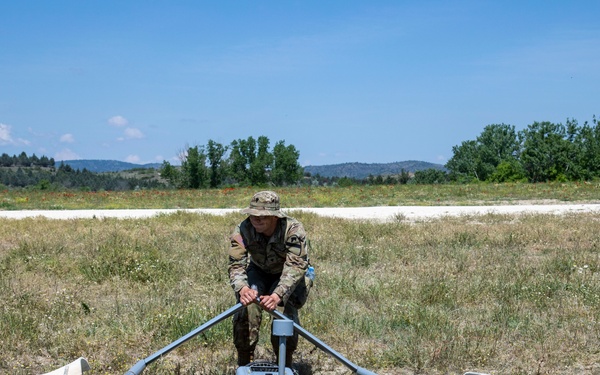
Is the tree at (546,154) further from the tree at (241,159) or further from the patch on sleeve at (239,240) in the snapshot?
the patch on sleeve at (239,240)

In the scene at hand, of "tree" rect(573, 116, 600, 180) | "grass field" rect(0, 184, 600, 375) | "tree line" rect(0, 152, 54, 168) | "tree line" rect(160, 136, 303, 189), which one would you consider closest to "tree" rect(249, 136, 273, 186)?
"tree line" rect(160, 136, 303, 189)

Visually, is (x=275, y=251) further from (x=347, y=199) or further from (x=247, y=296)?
(x=347, y=199)

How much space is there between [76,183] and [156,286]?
80170mm

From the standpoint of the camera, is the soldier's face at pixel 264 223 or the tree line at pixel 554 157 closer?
the soldier's face at pixel 264 223

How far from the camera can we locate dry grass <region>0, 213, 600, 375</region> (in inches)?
237

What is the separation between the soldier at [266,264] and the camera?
500cm

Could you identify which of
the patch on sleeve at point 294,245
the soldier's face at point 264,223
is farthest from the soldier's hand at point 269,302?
the soldier's face at point 264,223

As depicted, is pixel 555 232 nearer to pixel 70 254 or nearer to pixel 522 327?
pixel 522 327

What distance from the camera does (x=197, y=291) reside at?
8.57 meters

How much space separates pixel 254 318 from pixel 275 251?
0.59 metres

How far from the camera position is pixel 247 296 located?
4.77 m

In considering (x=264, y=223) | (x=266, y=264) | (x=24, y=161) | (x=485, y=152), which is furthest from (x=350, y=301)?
(x=24, y=161)

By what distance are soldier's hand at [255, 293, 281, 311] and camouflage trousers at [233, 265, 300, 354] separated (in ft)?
1.17

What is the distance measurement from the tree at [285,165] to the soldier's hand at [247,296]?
82152mm
